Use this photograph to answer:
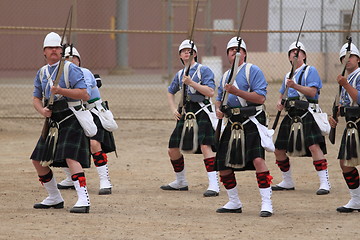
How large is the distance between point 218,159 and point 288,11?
840 inches

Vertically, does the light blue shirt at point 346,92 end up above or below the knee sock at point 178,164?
above

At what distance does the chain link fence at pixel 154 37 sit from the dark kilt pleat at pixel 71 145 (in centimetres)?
1627

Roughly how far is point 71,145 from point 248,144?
184cm

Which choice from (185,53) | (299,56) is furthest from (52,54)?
(299,56)

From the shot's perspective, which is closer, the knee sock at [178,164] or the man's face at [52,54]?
the man's face at [52,54]

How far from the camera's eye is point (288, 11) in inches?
1147

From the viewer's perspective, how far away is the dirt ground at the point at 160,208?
7.50 metres

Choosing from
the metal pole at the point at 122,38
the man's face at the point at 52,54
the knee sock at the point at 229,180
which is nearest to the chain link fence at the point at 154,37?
the metal pole at the point at 122,38

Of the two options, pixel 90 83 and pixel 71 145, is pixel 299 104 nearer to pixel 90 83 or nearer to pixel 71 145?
pixel 90 83

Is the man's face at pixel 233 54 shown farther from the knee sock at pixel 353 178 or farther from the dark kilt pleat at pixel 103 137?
the dark kilt pleat at pixel 103 137

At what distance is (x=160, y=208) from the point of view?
8961 mm

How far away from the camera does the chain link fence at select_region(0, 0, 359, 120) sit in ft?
91.8

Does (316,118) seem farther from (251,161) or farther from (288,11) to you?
(288,11)

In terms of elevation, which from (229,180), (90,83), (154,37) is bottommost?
(229,180)
